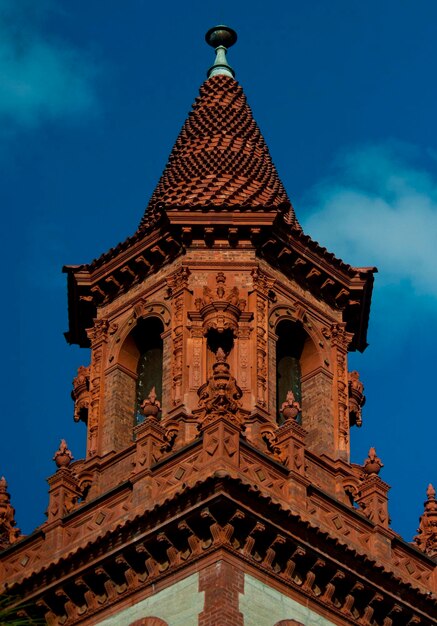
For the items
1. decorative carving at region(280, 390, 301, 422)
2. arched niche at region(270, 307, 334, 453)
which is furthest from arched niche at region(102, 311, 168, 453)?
decorative carving at region(280, 390, 301, 422)

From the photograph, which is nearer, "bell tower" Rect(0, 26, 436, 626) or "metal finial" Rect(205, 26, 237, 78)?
"bell tower" Rect(0, 26, 436, 626)

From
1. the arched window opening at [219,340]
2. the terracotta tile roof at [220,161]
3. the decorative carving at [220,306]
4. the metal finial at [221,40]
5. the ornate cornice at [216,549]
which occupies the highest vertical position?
the metal finial at [221,40]

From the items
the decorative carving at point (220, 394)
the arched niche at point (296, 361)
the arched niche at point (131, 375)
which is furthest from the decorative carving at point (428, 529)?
the arched niche at point (131, 375)

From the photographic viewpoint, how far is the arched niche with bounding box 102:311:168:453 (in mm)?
49500

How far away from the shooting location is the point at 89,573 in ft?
145

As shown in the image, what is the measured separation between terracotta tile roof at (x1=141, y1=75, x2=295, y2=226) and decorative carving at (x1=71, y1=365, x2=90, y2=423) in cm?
437

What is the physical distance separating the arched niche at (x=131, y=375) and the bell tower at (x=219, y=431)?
0.15 feet

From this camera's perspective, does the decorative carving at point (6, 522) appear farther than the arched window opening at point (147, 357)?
No

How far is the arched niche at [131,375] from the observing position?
49.5 m

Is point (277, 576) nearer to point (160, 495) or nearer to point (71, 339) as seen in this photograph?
point (160, 495)

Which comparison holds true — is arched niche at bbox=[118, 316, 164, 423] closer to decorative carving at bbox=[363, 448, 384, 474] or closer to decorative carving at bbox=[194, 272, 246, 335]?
decorative carving at bbox=[194, 272, 246, 335]

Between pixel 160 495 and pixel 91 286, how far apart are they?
962 cm

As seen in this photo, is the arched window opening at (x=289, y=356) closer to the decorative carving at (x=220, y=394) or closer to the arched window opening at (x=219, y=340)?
the arched window opening at (x=219, y=340)

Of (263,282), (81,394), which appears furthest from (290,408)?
(81,394)
